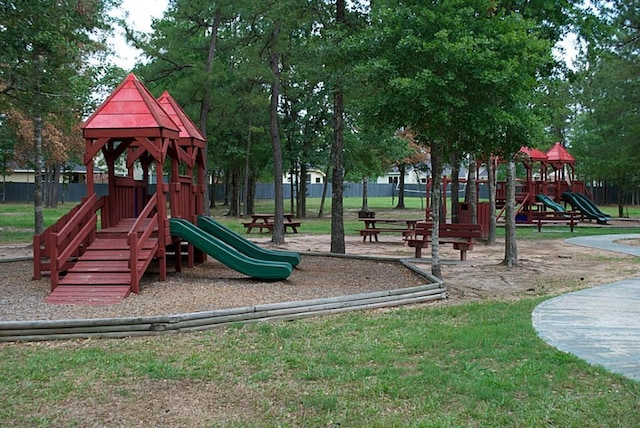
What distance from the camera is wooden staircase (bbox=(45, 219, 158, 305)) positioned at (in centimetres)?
893

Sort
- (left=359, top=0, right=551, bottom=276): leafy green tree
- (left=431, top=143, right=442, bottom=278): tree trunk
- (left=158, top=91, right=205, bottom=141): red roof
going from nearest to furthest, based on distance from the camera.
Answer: (left=359, top=0, right=551, bottom=276): leafy green tree → (left=431, top=143, right=442, bottom=278): tree trunk → (left=158, top=91, right=205, bottom=141): red roof

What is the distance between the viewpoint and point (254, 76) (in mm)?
18766

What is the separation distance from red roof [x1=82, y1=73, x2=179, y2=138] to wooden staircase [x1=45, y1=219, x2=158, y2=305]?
1.70 meters

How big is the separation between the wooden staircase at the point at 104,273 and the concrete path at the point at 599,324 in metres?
5.61

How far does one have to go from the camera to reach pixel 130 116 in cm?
1096

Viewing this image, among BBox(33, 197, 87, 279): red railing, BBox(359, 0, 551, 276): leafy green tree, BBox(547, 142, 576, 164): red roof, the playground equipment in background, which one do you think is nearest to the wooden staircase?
BBox(33, 197, 87, 279): red railing

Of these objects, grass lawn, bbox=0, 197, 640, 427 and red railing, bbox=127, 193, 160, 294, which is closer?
grass lawn, bbox=0, 197, 640, 427

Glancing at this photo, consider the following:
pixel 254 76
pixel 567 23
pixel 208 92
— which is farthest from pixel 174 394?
pixel 208 92

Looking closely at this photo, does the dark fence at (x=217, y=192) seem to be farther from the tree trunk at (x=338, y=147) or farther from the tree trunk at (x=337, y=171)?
the tree trunk at (x=338, y=147)

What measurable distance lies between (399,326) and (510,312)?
169 cm

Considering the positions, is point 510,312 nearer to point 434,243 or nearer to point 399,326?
point 399,326

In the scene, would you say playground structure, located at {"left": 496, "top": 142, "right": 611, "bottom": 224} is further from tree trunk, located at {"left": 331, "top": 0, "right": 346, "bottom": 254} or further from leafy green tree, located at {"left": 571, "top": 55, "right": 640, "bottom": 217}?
tree trunk, located at {"left": 331, "top": 0, "right": 346, "bottom": 254}

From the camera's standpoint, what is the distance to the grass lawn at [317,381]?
4.59 metres

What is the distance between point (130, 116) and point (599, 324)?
7856 millimetres
